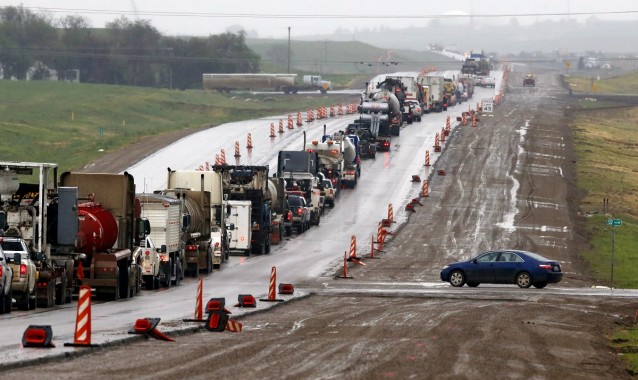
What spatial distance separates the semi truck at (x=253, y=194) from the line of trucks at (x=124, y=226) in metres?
0.04

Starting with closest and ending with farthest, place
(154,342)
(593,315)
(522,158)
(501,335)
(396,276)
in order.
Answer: (154,342) → (501,335) → (593,315) → (396,276) → (522,158)

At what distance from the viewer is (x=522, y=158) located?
90.0 metres

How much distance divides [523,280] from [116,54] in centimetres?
14285

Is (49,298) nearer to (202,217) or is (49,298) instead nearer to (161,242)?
(161,242)

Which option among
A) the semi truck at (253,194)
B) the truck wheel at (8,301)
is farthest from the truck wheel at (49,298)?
the semi truck at (253,194)

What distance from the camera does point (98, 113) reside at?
123625 millimetres

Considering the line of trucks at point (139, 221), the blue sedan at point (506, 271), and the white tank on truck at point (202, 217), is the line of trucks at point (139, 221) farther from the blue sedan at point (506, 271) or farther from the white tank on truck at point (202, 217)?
the blue sedan at point (506, 271)

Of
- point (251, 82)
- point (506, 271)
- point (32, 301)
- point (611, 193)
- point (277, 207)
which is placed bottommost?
point (506, 271)

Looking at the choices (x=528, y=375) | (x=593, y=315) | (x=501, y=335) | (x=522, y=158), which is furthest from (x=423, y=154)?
(x=528, y=375)

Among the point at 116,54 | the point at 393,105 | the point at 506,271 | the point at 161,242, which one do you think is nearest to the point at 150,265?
the point at 161,242

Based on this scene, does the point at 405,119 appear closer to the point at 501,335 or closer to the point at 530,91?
the point at 530,91

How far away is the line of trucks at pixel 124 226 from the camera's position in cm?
3250

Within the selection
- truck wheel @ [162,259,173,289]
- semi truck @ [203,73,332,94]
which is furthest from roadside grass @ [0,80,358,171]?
truck wheel @ [162,259,173,289]

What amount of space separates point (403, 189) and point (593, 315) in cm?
4455
